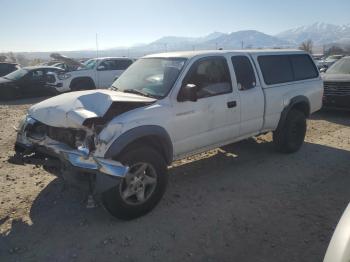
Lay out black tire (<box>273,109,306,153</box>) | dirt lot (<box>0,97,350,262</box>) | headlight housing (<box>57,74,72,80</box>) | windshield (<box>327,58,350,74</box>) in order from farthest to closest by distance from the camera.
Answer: headlight housing (<box>57,74,72,80</box>) → windshield (<box>327,58,350,74</box>) → black tire (<box>273,109,306,153</box>) → dirt lot (<box>0,97,350,262</box>)

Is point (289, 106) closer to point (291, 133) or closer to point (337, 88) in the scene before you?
point (291, 133)

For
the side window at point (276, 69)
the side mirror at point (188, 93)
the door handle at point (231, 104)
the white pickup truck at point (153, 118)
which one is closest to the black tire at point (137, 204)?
the white pickup truck at point (153, 118)

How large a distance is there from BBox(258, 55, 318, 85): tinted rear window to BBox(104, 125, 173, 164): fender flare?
246 centimetres

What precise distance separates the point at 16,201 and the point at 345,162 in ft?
17.3

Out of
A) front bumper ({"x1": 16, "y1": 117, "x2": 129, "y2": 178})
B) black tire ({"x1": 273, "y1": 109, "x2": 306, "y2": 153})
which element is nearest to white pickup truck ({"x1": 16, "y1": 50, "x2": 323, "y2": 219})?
front bumper ({"x1": 16, "y1": 117, "x2": 129, "y2": 178})

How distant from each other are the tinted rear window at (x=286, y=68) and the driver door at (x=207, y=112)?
1.10 metres

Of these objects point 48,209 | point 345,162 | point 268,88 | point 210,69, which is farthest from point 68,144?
point 345,162

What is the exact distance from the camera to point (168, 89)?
188 inches

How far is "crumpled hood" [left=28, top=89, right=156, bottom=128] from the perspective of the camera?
4.04m

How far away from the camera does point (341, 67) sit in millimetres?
11508

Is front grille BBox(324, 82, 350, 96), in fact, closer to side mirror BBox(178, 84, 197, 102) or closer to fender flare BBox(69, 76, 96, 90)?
side mirror BBox(178, 84, 197, 102)

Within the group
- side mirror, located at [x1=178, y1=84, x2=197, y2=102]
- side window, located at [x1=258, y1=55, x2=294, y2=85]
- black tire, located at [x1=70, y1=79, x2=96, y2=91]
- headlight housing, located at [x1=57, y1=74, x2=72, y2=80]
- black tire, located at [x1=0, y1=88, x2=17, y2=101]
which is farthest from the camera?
black tire, located at [x1=70, y1=79, x2=96, y2=91]

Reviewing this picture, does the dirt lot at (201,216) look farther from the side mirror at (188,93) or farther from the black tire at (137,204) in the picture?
the side mirror at (188,93)

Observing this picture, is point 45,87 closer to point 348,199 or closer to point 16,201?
point 16,201
